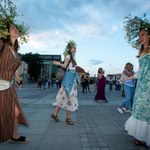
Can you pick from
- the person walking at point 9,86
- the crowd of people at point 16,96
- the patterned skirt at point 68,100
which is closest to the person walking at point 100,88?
the patterned skirt at point 68,100

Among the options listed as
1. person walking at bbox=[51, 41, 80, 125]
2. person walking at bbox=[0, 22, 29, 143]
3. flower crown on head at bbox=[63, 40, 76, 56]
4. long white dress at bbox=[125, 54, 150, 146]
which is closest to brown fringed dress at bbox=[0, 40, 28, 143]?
person walking at bbox=[0, 22, 29, 143]

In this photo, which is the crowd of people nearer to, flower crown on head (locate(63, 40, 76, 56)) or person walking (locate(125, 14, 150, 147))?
person walking (locate(125, 14, 150, 147))

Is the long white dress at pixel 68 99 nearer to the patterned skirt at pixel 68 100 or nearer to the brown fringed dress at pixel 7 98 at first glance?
the patterned skirt at pixel 68 100

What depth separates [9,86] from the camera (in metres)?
5.93

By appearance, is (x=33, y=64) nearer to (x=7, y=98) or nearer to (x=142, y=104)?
(x=142, y=104)

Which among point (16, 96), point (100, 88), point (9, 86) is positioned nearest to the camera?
point (9, 86)

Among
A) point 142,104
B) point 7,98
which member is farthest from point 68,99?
point 7,98

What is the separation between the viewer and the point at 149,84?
6.92 meters

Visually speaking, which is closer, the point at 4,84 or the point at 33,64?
the point at 4,84

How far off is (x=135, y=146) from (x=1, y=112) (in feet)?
8.22

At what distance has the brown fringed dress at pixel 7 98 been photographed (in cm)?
564

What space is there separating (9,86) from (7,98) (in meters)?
0.21

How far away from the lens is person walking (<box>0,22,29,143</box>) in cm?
567

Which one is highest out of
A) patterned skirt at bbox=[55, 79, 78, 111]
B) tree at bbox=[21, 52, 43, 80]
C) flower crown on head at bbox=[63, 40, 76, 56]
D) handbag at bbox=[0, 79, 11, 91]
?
tree at bbox=[21, 52, 43, 80]
